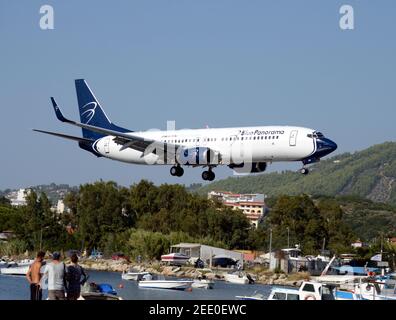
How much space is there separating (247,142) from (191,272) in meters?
72.8

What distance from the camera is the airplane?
68.2 metres

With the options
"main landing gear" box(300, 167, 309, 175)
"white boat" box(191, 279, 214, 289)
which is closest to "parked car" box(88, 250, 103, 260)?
"white boat" box(191, 279, 214, 289)

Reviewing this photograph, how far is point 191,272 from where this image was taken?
14038 cm

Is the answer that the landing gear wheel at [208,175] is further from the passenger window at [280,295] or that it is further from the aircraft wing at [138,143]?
the passenger window at [280,295]

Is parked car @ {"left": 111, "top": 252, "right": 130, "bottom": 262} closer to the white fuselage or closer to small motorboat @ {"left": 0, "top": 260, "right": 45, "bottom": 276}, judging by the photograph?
small motorboat @ {"left": 0, "top": 260, "right": 45, "bottom": 276}

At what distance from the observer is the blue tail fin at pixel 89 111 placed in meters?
87.6

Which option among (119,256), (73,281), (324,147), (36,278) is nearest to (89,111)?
(324,147)

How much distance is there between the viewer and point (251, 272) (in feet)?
465

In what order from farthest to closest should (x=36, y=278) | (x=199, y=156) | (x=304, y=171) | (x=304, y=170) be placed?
(x=199, y=156)
(x=304, y=170)
(x=304, y=171)
(x=36, y=278)

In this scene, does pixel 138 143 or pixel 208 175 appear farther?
pixel 138 143

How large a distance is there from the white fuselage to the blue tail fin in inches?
368

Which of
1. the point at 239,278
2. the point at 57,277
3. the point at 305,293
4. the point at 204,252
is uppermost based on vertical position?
the point at 57,277

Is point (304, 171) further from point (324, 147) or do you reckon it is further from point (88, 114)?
point (88, 114)
